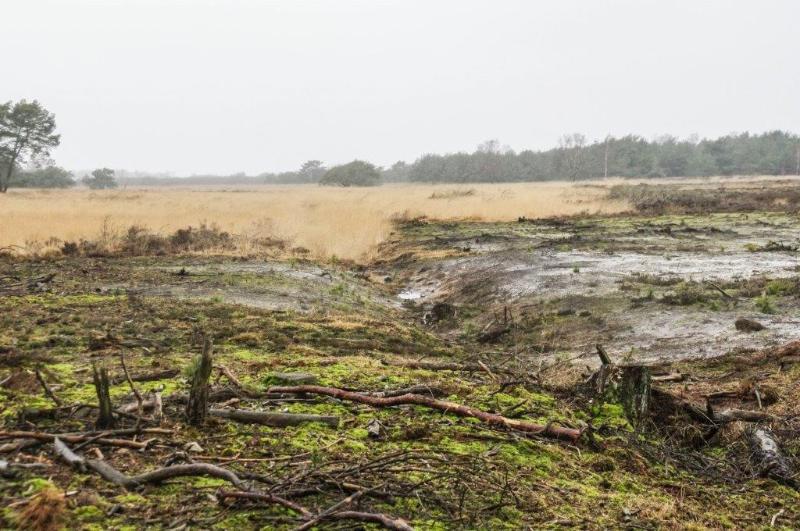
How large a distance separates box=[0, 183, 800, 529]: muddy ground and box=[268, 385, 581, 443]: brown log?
5cm

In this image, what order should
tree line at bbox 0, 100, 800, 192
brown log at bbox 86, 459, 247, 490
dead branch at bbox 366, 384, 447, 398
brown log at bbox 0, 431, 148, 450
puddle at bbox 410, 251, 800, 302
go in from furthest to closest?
tree line at bbox 0, 100, 800, 192 < puddle at bbox 410, 251, 800, 302 < dead branch at bbox 366, 384, 447, 398 < brown log at bbox 0, 431, 148, 450 < brown log at bbox 86, 459, 247, 490

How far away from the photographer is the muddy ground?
2.48 m

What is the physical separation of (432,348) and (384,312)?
2.98 meters

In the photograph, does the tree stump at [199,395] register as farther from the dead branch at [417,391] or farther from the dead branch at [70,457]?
the dead branch at [417,391]

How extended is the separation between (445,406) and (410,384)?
24.9 inches

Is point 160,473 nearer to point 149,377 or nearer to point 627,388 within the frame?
point 149,377

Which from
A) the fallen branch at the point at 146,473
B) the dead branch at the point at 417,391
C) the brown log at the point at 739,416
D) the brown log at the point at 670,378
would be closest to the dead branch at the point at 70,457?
the fallen branch at the point at 146,473

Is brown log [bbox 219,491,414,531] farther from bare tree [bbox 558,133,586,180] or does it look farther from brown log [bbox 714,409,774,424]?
bare tree [bbox 558,133,586,180]

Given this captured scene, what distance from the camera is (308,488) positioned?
97.8 inches

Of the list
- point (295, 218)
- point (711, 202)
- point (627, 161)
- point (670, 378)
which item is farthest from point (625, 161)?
point (670, 378)

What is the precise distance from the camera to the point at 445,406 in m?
3.76

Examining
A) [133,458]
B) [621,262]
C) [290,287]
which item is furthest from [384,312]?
[133,458]

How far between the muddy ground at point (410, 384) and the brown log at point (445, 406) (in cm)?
5

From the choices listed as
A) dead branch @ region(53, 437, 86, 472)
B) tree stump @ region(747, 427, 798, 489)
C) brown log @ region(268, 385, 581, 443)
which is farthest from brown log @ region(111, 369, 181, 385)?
tree stump @ region(747, 427, 798, 489)
